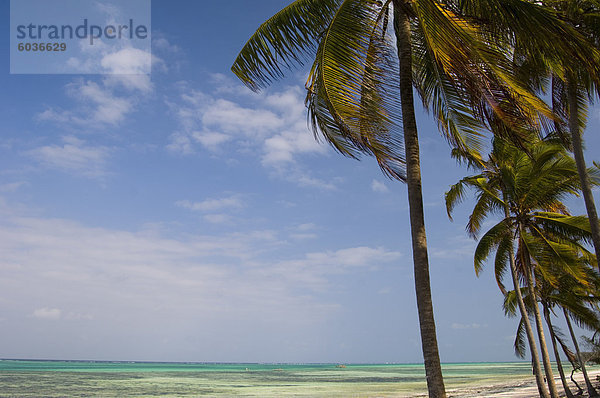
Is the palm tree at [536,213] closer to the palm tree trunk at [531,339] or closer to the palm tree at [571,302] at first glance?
the palm tree trunk at [531,339]

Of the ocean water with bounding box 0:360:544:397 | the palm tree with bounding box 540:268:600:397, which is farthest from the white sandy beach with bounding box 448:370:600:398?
the palm tree with bounding box 540:268:600:397

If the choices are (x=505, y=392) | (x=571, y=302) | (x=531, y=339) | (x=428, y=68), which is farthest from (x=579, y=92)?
(x=505, y=392)

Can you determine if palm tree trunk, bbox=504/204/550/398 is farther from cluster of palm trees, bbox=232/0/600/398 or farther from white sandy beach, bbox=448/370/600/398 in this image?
white sandy beach, bbox=448/370/600/398

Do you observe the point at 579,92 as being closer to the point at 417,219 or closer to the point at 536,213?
the point at 536,213

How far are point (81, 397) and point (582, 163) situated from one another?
24717mm

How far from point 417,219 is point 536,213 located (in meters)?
10.3

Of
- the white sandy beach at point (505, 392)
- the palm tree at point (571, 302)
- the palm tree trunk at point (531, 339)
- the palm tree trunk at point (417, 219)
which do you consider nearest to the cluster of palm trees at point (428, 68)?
the palm tree trunk at point (417, 219)

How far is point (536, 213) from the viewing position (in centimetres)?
1381

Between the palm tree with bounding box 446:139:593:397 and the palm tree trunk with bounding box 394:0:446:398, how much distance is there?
798cm

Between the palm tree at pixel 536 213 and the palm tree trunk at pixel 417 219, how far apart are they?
798 centimetres

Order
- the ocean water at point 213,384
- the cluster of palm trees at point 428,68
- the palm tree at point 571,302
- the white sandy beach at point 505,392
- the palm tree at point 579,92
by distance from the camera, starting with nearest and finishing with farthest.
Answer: the cluster of palm trees at point 428,68
the palm tree at point 579,92
the palm tree at point 571,302
the white sandy beach at point 505,392
the ocean water at point 213,384

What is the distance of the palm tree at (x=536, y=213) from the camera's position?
13109 mm

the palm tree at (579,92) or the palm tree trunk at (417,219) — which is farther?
the palm tree at (579,92)

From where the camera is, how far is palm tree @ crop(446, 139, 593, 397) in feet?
43.0
